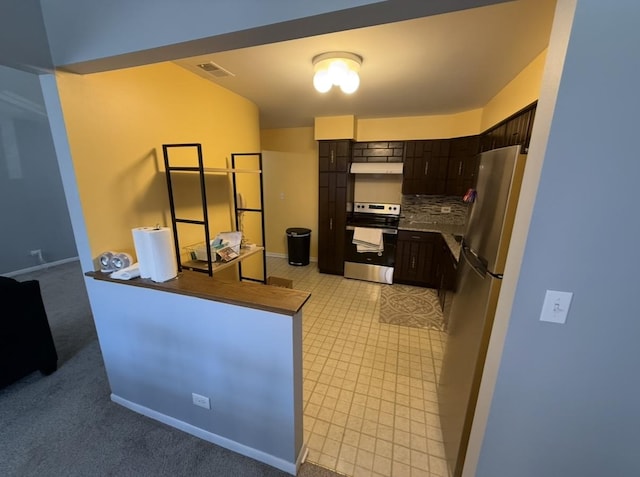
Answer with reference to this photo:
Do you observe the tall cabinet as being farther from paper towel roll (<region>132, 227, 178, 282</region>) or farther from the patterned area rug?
paper towel roll (<region>132, 227, 178, 282</region>)

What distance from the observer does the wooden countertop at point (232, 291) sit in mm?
1224

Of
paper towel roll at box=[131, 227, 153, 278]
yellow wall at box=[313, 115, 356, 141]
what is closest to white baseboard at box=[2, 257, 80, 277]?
paper towel roll at box=[131, 227, 153, 278]

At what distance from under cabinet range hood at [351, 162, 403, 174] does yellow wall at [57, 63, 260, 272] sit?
216 cm

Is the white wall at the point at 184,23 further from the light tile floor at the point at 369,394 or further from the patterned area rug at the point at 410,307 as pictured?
the patterned area rug at the point at 410,307

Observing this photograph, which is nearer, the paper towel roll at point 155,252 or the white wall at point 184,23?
the white wall at point 184,23

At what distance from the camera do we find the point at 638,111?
0.71m

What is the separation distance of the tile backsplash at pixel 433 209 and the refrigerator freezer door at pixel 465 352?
8.14 feet

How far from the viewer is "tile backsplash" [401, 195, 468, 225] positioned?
151 inches

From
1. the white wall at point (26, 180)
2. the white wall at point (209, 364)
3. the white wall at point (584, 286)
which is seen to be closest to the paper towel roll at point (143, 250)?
the white wall at point (209, 364)

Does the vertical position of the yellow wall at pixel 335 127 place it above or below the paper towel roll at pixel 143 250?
above

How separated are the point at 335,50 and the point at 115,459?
2914 millimetres

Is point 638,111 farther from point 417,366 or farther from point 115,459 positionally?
point 115,459

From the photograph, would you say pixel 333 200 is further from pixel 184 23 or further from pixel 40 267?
pixel 40 267

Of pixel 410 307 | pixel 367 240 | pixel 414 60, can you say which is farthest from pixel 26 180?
pixel 410 307
